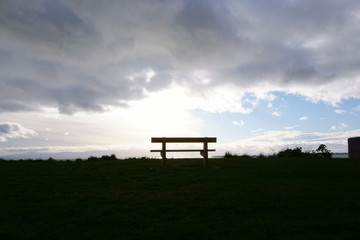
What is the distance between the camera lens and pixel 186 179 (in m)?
10.2

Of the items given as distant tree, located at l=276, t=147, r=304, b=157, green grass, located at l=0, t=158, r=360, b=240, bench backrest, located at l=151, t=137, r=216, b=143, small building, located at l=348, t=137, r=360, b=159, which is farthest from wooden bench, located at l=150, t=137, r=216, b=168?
small building, located at l=348, t=137, r=360, b=159

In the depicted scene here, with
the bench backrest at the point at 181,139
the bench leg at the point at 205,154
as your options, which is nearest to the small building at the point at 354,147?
the bench backrest at the point at 181,139

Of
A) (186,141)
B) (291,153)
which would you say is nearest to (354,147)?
(291,153)

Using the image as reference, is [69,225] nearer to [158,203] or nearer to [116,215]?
[116,215]

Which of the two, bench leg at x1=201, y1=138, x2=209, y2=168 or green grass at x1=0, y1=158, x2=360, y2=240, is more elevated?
bench leg at x1=201, y1=138, x2=209, y2=168

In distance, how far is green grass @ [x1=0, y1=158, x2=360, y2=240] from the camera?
5.08m

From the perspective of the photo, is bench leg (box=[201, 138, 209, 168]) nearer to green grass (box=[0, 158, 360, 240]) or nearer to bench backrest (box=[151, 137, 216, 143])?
bench backrest (box=[151, 137, 216, 143])

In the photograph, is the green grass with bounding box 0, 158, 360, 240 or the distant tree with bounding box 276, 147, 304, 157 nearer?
the green grass with bounding box 0, 158, 360, 240

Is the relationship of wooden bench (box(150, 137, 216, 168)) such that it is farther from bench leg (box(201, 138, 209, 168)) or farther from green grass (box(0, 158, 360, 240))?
green grass (box(0, 158, 360, 240))

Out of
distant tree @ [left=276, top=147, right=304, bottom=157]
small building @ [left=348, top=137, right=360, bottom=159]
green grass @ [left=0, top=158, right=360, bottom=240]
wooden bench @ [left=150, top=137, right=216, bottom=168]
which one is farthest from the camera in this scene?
distant tree @ [left=276, top=147, right=304, bottom=157]

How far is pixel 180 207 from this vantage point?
6.60m

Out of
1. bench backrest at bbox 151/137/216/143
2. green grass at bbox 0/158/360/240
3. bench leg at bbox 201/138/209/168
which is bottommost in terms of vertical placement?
green grass at bbox 0/158/360/240

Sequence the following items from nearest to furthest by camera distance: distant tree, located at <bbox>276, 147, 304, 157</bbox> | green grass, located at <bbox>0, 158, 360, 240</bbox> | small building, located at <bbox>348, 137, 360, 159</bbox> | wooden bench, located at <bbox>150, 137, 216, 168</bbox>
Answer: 1. green grass, located at <bbox>0, 158, 360, 240</bbox>
2. wooden bench, located at <bbox>150, 137, 216, 168</bbox>
3. small building, located at <bbox>348, 137, 360, 159</bbox>
4. distant tree, located at <bbox>276, 147, 304, 157</bbox>

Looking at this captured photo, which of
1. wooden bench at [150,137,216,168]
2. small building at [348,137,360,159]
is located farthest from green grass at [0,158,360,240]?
small building at [348,137,360,159]
